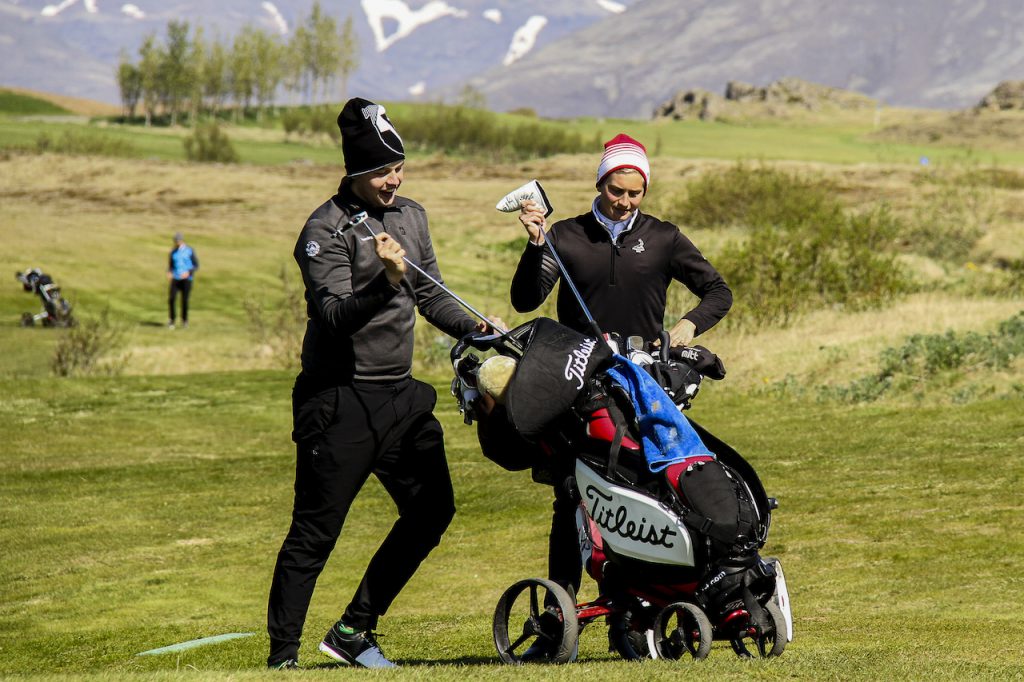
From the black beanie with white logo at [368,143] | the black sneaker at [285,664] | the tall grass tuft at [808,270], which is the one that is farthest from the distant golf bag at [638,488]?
the tall grass tuft at [808,270]

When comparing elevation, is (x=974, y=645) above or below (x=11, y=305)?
above

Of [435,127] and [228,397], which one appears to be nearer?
[228,397]

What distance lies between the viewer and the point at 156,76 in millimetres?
189750

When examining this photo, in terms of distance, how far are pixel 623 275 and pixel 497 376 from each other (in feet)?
3.45

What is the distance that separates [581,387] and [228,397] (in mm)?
17725

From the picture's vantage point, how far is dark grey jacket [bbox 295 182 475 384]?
19.3ft

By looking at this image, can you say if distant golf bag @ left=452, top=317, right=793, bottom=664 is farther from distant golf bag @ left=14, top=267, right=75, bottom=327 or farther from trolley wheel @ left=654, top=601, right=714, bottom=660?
distant golf bag @ left=14, top=267, right=75, bottom=327

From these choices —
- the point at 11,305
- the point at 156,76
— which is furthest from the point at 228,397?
the point at 156,76

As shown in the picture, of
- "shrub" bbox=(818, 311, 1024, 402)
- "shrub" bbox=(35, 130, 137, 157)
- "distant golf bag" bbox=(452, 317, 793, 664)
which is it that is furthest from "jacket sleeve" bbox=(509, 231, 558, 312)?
"shrub" bbox=(35, 130, 137, 157)

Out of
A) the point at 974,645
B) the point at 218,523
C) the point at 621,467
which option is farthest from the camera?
the point at 218,523

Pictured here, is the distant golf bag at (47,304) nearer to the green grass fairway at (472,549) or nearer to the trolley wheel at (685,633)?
the green grass fairway at (472,549)

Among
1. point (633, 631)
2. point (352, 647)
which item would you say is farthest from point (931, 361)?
point (352, 647)

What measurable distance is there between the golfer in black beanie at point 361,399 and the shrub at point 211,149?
111 m

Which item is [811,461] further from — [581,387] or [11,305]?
[11,305]
